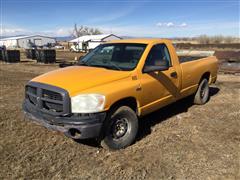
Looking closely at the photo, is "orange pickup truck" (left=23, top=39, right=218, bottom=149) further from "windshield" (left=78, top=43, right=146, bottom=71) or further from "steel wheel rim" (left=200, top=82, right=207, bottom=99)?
"steel wheel rim" (left=200, top=82, right=207, bottom=99)

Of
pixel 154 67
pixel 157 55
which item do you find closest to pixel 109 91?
pixel 154 67

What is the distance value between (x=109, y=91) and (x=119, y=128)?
768 millimetres

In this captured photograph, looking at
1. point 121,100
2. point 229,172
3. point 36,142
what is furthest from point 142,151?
point 36,142

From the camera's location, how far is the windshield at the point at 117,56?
4.85 meters

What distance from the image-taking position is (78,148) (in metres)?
4.51

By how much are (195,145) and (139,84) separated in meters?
1.45

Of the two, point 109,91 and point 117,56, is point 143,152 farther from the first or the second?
point 117,56

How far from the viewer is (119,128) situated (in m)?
4.50

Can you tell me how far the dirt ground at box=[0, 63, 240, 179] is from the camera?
375cm

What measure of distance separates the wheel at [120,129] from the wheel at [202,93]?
3.08 m

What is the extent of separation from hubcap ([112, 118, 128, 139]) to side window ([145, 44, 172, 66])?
3.85ft

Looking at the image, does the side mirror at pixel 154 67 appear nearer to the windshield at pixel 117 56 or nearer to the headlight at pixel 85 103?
the windshield at pixel 117 56

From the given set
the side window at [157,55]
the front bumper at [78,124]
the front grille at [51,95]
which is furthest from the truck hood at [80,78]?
the side window at [157,55]

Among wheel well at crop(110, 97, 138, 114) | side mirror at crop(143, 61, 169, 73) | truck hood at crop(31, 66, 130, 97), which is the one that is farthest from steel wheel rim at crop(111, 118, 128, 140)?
side mirror at crop(143, 61, 169, 73)
